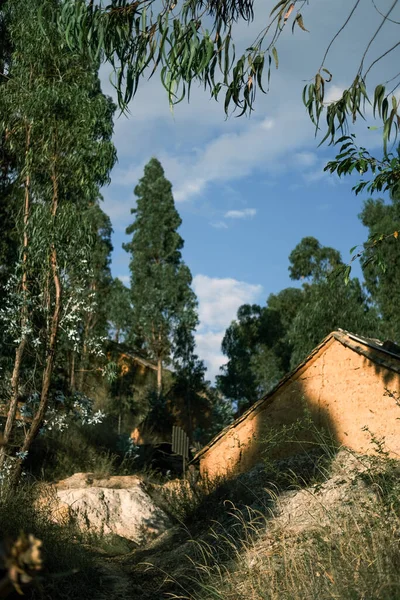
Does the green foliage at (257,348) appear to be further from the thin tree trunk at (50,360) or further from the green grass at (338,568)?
the green grass at (338,568)

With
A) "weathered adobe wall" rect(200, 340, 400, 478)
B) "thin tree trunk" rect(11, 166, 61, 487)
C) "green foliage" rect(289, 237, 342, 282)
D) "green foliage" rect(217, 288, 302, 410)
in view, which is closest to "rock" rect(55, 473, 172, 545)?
"thin tree trunk" rect(11, 166, 61, 487)

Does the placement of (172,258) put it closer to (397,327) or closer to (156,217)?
(156,217)

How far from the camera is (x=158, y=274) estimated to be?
32.4m

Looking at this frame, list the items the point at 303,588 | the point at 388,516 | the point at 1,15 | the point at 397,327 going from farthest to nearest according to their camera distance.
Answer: the point at 397,327 < the point at 1,15 < the point at 388,516 < the point at 303,588

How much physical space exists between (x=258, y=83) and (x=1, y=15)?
14316mm

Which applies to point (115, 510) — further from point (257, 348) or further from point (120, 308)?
point (257, 348)

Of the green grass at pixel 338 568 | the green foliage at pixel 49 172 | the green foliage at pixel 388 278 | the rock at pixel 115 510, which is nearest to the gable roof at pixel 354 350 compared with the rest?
the rock at pixel 115 510

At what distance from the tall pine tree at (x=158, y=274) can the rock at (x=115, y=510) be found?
14.6 metres

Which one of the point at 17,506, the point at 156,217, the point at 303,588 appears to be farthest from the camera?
the point at 156,217

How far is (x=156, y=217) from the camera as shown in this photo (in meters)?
35.0

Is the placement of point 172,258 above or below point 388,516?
above

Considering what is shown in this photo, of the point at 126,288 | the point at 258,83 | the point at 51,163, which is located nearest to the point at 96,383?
the point at 126,288

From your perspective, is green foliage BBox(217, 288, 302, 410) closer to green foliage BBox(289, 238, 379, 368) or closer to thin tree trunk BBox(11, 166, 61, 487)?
green foliage BBox(289, 238, 379, 368)

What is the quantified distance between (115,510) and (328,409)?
17.4 feet
